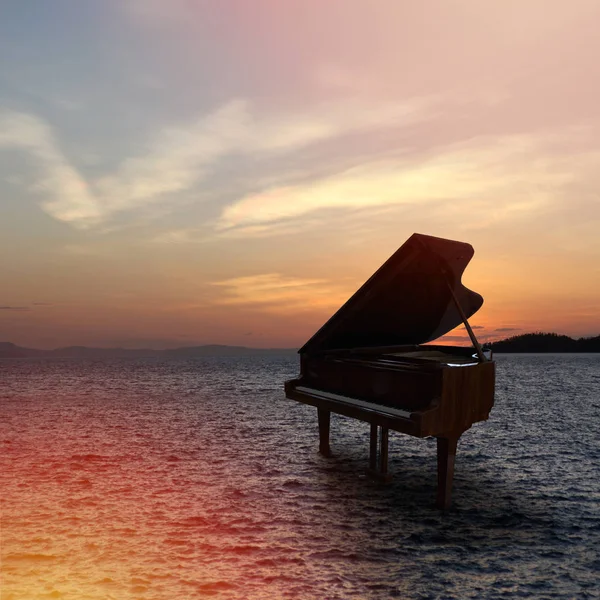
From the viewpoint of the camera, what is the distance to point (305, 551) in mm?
4938

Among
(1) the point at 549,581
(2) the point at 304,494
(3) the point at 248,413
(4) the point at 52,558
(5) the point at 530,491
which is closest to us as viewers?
(1) the point at 549,581

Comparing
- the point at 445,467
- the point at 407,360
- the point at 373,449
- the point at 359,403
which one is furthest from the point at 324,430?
the point at 445,467

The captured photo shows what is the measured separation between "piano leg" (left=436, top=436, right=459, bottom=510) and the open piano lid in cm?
166

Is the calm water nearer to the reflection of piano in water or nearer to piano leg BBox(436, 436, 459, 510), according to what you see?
piano leg BBox(436, 436, 459, 510)

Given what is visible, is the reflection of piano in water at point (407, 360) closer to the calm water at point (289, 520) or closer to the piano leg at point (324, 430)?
the piano leg at point (324, 430)

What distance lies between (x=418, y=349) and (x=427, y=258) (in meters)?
2.56

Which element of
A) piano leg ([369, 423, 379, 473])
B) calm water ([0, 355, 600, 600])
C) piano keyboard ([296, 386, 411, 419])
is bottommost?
calm water ([0, 355, 600, 600])

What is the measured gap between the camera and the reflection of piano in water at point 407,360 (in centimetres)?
553

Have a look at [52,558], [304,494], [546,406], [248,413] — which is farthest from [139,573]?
[546,406]

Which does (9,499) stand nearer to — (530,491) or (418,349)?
(418,349)

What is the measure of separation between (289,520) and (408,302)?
2.88 metres

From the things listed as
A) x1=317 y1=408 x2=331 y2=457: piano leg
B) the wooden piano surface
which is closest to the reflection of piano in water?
the wooden piano surface

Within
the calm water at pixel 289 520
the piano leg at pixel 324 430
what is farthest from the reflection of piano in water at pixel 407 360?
the calm water at pixel 289 520

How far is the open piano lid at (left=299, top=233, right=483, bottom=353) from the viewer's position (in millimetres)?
5750
